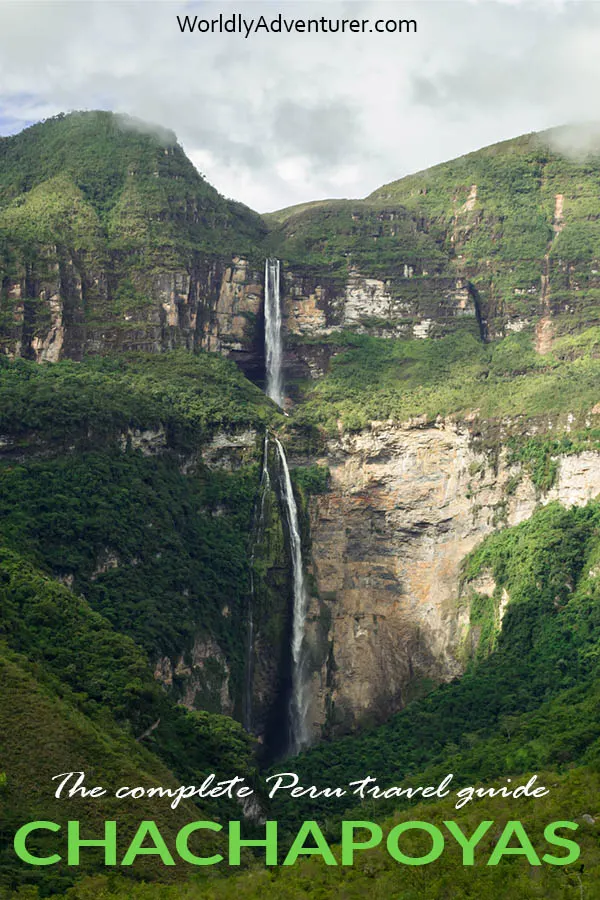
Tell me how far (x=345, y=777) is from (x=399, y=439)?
20.5 metres

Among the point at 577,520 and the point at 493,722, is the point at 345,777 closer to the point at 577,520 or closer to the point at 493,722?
the point at 493,722

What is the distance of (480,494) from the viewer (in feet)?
252

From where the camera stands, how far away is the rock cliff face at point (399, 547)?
74500 millimetres

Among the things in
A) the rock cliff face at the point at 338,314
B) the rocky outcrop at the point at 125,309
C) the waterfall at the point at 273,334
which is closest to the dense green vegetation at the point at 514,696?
the rock cliff face at the point at 338,314

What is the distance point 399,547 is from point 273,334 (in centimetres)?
1595

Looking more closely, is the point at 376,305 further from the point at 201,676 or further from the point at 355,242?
the point at 201,676

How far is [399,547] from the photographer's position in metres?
77.7

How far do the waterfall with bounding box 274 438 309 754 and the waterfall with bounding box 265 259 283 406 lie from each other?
8.65m

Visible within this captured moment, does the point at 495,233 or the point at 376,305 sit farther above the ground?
the point at 495,233

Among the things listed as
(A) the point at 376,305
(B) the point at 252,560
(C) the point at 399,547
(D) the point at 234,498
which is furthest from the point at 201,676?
(A) the point at 376,305

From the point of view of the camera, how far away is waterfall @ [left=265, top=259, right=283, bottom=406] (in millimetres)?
87500

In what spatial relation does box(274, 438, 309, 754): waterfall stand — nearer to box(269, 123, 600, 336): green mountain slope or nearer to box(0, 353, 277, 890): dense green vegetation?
box(0, 353, 277, 890): dense green vegetation

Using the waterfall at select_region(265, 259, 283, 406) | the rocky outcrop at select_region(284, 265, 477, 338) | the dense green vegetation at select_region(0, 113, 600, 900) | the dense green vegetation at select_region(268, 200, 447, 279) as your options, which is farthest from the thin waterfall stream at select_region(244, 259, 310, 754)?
the dense green vegetation at select_region(268, 200, 447, 279)

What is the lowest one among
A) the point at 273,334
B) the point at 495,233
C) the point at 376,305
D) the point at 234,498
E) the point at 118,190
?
the point at 234,498
